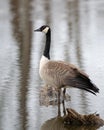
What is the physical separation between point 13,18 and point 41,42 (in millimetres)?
4215

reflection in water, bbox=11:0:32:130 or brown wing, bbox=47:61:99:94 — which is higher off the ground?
brown wing, bbox=47:61:99:94

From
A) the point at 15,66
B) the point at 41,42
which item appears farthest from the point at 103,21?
the point at 15,66

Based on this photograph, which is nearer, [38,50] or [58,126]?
[58,126]

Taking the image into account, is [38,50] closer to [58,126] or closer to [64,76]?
[64,76]

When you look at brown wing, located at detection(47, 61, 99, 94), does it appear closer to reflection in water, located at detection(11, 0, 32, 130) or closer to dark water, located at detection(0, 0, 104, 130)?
dark water, located at detection(0, 0, 104, 130)

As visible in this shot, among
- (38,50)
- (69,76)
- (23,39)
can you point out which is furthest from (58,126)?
(23,39)

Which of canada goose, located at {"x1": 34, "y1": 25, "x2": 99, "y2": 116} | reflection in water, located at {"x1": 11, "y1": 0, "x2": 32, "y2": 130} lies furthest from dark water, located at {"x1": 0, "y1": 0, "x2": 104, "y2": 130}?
canada goose, located at {"x1": 34, "y1": 25, "x2": 99, "y2": 116}

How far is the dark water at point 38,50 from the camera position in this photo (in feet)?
28.4

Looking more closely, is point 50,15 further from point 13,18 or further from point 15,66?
point 15,66

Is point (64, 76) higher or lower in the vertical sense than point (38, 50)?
higher

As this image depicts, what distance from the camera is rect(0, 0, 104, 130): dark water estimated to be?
8.66 metres

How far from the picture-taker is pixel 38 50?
13180 millimetres

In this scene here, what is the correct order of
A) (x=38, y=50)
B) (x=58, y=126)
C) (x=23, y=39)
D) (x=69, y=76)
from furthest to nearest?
(x=23, y=39) < (x=38, y=50) < (x=69, y=76) < (x=58, y=126)

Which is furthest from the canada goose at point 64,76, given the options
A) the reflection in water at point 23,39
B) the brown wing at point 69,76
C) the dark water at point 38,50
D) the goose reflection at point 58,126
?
the reflection in water at point 23,39
